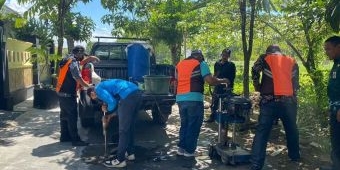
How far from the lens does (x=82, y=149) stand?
7.02m

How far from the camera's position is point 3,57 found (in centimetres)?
1102

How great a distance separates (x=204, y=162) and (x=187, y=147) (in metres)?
0.39

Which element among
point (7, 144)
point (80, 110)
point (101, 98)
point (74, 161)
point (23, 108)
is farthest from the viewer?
point (23, 108)

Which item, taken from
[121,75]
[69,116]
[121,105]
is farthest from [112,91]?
[121,75]

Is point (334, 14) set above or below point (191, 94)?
above

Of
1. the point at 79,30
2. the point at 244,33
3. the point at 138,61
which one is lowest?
the point at 138,61

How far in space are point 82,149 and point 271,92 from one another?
11.1ft

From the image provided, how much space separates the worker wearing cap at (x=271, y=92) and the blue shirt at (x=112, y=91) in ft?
6.12

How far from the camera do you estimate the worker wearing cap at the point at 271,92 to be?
5.69m

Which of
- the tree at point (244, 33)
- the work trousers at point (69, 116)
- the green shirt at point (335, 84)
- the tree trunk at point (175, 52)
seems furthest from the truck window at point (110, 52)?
the tree trunk at point (175, 52)

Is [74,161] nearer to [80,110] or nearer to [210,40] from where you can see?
[80,110]

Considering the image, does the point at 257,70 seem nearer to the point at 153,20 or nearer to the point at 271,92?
the point at 271,92

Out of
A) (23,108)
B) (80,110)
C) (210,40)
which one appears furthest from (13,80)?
(210,40)

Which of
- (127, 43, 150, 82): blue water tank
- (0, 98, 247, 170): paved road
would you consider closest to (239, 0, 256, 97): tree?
(0, 98, 247, 170): paved road
